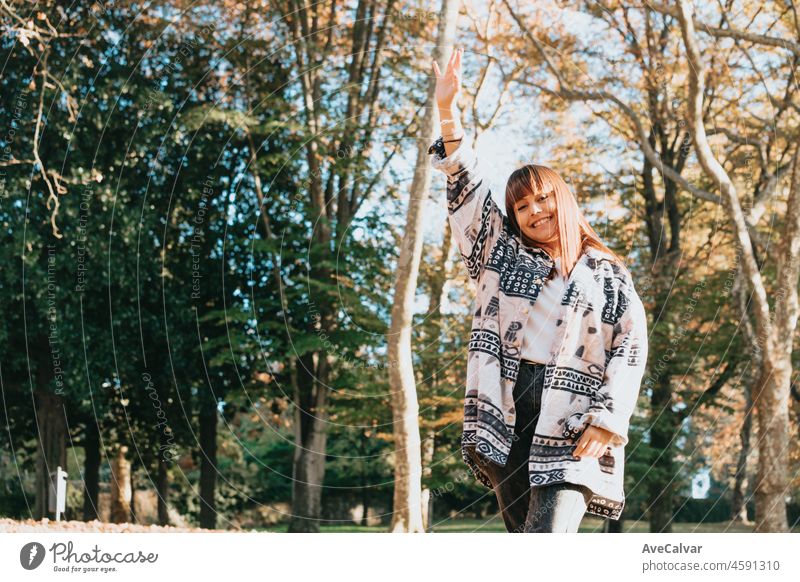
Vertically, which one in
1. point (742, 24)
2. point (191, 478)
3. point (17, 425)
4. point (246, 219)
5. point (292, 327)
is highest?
point (742, 24)

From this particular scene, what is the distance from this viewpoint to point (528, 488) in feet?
11.4

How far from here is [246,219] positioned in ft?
45.0

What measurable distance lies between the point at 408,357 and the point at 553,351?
5.97 m

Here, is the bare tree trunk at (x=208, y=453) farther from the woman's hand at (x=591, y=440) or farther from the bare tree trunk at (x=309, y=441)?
the woman's hand at (x=591, y=440)

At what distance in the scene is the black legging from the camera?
3.26m

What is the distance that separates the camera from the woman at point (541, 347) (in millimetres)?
3299

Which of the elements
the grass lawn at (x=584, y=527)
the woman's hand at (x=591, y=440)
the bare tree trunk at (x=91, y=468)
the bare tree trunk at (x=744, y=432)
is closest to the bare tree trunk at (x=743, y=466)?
the bare tree trunk at (x=744, y=432)

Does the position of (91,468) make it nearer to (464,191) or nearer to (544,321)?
(464,191)
